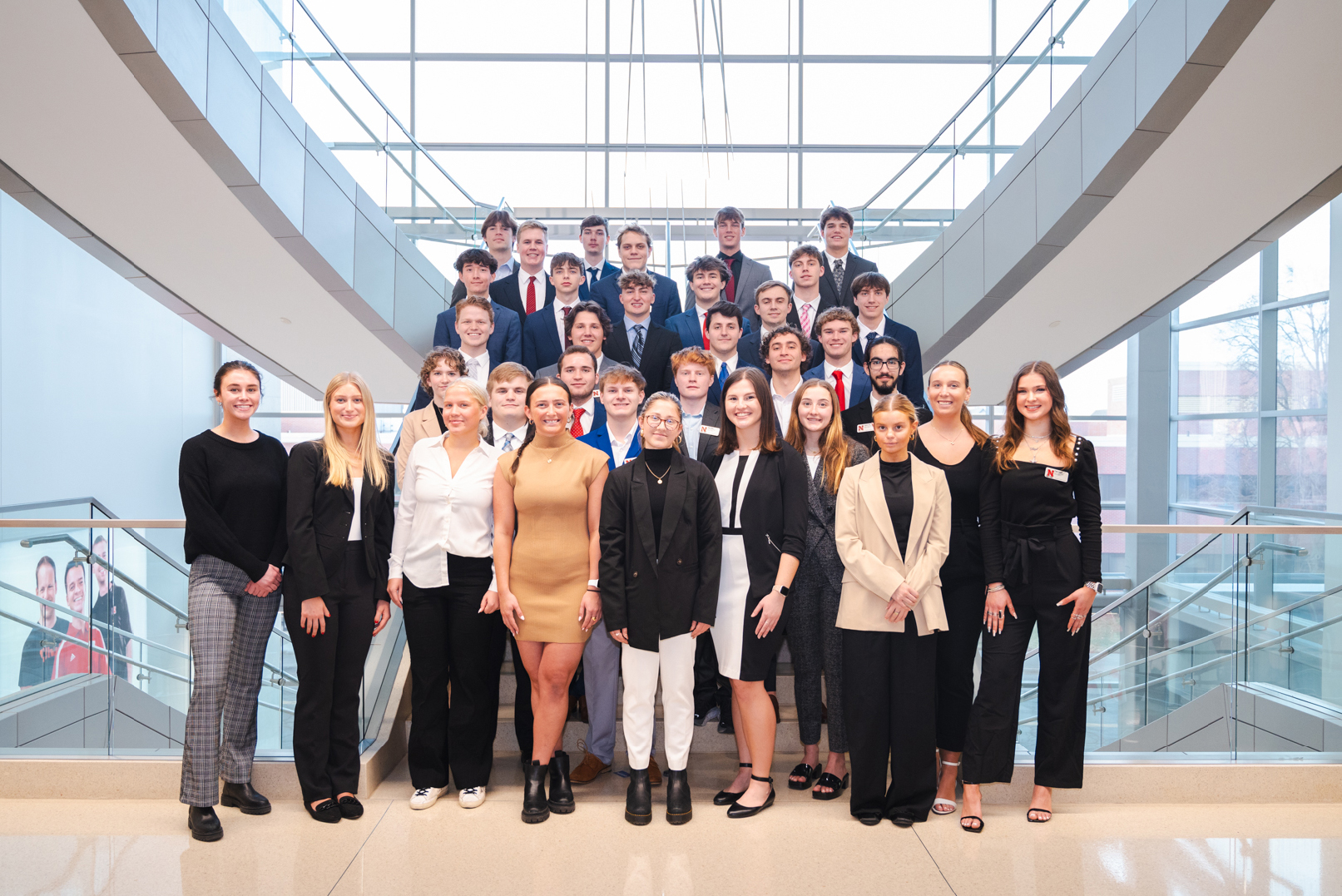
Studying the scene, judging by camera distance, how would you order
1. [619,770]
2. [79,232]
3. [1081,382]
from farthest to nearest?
[1081,382] → [79,232] → [619,770]

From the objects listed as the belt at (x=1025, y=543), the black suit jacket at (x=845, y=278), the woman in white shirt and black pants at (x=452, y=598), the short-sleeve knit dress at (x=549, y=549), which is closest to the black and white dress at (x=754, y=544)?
the short-sleeve knit dress at (x=549, y=549)

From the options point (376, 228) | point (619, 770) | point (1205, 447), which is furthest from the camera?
point (1205, 447)

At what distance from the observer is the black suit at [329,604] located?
10.8 ft

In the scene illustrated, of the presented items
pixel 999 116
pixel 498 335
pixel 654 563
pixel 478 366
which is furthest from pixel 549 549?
pixel 999 116

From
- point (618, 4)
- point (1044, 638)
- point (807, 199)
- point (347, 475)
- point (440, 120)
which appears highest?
point (618, 4)

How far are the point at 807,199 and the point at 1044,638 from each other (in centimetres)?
1011

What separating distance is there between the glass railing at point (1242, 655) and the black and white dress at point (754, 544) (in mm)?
1154

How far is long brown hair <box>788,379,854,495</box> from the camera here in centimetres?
352

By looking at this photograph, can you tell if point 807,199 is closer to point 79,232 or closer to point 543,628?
point 79,232

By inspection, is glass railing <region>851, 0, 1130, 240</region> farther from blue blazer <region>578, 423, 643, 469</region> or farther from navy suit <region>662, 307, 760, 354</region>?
blue blazer <region>578, 423, 643, 469</region>

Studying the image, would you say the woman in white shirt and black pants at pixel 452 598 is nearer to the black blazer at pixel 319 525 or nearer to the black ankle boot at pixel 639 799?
the black blazer at pixel 319 525

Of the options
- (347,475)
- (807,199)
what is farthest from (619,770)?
(807,199)

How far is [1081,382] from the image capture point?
13000mm

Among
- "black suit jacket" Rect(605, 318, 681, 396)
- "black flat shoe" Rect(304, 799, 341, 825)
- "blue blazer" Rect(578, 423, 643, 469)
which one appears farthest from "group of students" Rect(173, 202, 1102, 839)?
"black suit jacket" Rect(605, 318, 681, 396)
